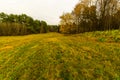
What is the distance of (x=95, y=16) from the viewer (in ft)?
123

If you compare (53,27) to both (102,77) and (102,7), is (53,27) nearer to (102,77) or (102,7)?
(102,7)

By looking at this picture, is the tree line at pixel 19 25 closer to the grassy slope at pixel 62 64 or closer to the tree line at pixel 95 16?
the tree line at pixel 95 16

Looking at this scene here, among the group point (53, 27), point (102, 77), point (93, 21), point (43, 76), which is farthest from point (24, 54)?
point (53, 27)

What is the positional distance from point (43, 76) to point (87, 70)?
2514 mm

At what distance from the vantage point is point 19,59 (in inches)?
434

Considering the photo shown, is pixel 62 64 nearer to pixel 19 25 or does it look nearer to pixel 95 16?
pixel 95 16

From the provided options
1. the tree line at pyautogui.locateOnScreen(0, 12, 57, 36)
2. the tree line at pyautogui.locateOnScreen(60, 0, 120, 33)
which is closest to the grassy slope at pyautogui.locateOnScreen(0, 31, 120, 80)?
the tree line at pyautogui.locateOnScreen(60, 0, 120, 33)

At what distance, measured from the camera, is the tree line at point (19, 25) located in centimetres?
6569

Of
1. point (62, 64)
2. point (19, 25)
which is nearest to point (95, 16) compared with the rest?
point (62, 64)

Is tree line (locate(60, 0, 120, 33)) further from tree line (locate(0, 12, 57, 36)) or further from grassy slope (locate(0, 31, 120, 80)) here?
tree line (locate(0, 12, 57, 36))

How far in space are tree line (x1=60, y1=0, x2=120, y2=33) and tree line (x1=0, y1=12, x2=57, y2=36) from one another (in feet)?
93.0

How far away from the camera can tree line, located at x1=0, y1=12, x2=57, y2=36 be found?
6569 centimetres

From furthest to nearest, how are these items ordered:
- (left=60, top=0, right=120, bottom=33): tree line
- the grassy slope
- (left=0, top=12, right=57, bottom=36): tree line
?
(left=0, top=12, right=57, bottom=36): tree line < (left=60, top=0, right=120, bottom=33): tree line < the grassy slope

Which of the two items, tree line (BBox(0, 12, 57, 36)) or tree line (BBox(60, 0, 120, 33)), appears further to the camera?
tree line (BBox(0, 12, 57, 36))
